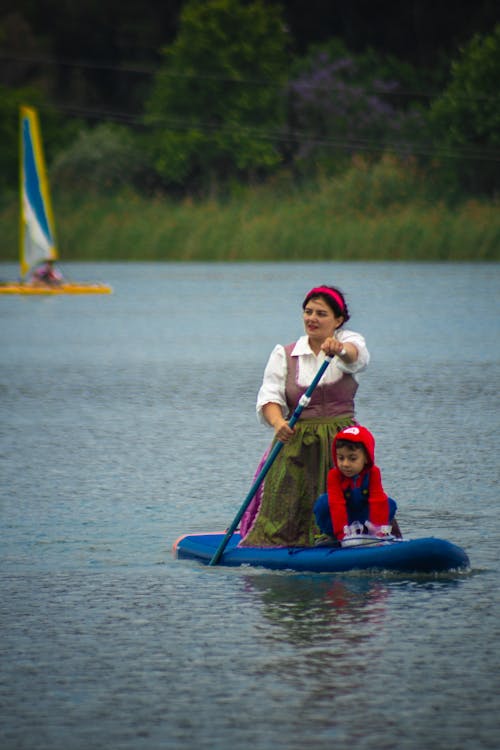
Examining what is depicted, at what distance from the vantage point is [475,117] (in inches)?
2240

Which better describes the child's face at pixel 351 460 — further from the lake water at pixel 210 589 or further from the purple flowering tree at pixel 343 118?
the purple flowering tree at pixel 343 118

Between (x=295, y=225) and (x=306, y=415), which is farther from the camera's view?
(x=295, y=225)

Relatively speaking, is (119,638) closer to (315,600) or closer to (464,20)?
(315,600)

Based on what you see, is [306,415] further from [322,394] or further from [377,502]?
[377,502]

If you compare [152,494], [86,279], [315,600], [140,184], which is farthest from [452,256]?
[315,600]

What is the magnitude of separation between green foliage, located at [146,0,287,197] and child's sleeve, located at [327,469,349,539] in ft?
184

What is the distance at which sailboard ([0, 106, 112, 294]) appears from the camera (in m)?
33.5

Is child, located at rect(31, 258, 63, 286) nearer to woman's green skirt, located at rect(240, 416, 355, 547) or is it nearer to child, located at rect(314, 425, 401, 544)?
woman's green skirt, located at rect(240, 416, 355, 547)

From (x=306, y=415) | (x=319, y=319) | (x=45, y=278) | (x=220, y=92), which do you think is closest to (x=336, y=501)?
(x=306, y=415)

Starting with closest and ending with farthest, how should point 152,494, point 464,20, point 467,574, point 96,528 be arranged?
point 467,574
point 96,528
point 152,494
point 464,20

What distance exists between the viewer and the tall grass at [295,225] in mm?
44906

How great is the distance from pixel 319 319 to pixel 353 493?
0.73 meters

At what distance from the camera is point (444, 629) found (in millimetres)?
6105

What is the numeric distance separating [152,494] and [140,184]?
55.3 meters
